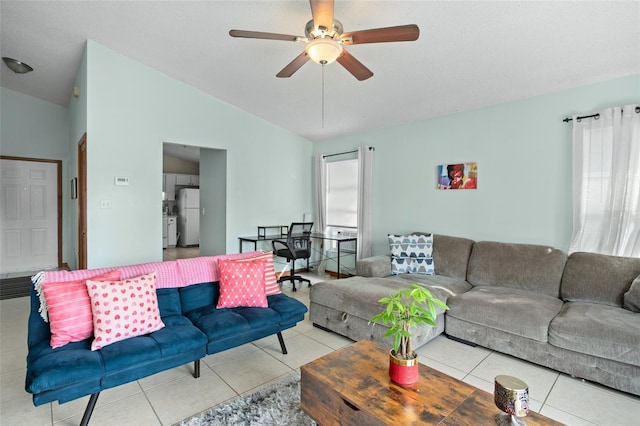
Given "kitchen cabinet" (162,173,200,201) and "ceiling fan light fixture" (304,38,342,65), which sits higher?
"ceiling fan light fixture" (304,38,342,65)

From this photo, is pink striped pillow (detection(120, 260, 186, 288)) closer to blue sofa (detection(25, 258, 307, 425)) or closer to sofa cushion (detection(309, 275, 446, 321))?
blue sofa (detection(25, 258, 307, 425))

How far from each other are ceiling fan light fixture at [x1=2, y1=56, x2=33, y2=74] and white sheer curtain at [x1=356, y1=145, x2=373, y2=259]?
4.73 m

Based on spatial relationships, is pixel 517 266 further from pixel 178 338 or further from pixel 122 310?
pixel 122 310

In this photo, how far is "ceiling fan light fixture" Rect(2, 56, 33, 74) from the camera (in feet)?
13.1

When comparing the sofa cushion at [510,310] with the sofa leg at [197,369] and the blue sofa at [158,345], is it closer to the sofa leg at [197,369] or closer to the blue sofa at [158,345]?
the blue sofa at [158,345]

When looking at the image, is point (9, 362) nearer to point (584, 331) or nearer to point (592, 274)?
point (584, 331)

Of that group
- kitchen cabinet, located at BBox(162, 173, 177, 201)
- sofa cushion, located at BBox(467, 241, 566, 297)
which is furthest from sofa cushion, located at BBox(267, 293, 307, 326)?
kitchen cabinet, located at BBox(162, 173, 177, 201)

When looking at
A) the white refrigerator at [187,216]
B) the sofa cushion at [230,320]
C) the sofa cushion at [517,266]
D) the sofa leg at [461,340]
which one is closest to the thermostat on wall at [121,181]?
the sofa cushion at [230,320]

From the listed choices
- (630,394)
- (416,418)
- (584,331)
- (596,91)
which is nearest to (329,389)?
(416,418)

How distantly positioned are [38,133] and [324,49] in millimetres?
6016

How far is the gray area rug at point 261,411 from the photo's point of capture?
1746 mm

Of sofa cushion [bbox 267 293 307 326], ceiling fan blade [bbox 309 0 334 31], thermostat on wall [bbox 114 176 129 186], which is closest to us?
ceiling fan blade [bbox 309 0 334 31]

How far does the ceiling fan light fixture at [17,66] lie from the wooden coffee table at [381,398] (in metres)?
5.31

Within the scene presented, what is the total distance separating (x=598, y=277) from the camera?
2.68 meters
